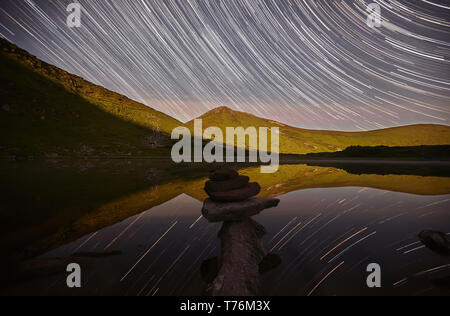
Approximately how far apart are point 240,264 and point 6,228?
12347 mm

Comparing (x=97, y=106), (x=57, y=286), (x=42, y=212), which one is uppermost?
(x=97, y=106)

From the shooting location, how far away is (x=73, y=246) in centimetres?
817

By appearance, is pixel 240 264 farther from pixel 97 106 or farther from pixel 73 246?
pixel 97 106

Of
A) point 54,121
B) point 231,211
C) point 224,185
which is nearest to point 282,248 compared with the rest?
point 231,211

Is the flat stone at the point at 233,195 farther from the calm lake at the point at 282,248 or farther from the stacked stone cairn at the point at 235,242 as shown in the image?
the calm lake at the point at 282,248

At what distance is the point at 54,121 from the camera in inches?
5689

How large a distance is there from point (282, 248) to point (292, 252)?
1.71 ft

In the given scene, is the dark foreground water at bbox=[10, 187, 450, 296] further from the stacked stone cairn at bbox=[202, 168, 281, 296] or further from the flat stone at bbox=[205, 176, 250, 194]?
the flat stone at bbox=[205, 176, 250, 194]

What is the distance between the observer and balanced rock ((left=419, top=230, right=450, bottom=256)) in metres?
7.61

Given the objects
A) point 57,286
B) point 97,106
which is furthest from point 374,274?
point 97,106

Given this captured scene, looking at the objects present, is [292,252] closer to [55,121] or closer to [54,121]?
[54,121]

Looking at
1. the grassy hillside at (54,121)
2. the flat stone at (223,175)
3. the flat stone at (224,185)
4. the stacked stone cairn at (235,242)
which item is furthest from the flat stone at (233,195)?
the grassy hillside at (54,121)

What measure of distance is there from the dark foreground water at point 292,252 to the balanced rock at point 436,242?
35 cm
